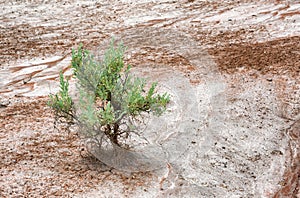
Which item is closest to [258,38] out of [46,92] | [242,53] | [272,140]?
[242,53]

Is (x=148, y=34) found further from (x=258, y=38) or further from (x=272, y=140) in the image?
(x=272, y=140)

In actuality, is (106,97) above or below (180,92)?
above

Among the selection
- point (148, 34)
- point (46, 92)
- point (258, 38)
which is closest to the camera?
point (46, 92)

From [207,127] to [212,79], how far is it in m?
0.98

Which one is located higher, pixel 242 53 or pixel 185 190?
pixel 242 53

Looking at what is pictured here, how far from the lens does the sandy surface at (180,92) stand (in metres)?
3.50

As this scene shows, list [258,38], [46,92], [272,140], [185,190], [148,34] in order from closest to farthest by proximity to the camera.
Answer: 1. [185,190]
2. [272,140]
3. [46,92]
4. [148,34]
5. [258,38]

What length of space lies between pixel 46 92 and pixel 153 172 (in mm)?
1845

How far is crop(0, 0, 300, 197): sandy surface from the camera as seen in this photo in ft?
11.5

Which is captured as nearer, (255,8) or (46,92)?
(46,92)

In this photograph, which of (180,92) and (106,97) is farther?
(180,92)

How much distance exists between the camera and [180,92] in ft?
15.0

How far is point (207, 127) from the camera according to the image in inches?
164

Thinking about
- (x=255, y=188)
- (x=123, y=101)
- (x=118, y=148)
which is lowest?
(x=255, y=188)
